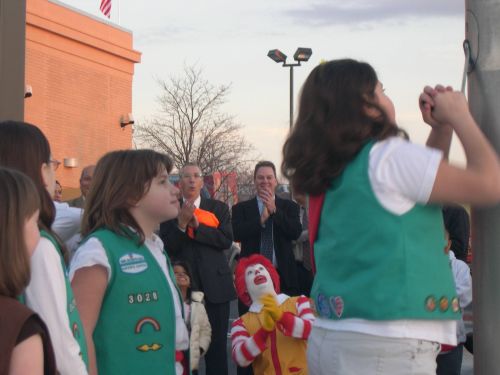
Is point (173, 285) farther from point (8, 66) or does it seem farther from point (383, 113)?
point (8, 66)

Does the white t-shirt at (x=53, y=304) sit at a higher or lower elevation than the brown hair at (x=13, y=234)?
lower

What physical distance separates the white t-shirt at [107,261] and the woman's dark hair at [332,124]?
1.22 meters

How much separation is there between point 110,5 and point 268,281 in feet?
98.5

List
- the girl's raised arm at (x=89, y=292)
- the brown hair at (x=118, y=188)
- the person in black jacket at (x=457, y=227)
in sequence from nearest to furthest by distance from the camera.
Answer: the girl's raised arm at (x=89, y=292)
the brown hair at (x=118, y=188)
the person in black jacket at (x=457, y=227)

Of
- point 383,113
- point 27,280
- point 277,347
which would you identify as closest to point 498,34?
point 383,113

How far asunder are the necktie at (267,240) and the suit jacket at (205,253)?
337 mm

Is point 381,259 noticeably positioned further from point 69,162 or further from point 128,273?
point 69,162

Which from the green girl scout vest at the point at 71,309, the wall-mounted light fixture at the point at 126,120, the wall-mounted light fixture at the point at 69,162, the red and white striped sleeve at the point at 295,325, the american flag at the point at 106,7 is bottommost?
the red and white striped sleeve at the point at 295,325

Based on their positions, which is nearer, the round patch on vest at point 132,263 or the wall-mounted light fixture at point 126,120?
the round patch on vest at point 132,263

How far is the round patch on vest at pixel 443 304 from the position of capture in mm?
2902

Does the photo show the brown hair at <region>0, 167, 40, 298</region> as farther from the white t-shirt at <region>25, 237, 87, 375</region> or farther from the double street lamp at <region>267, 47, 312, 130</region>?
the double street lamp at <region>267, 47, 312, 130</region>

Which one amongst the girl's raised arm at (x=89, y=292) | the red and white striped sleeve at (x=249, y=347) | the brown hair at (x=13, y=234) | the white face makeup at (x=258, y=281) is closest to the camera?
the brown hair at (x=13, y=234)

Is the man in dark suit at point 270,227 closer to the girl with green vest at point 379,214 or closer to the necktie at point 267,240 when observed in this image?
the necktie at point 267,240

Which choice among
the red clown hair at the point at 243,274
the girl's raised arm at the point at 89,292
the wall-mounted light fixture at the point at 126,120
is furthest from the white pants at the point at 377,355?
the wall-mounted light fixture at the point at 126,120
